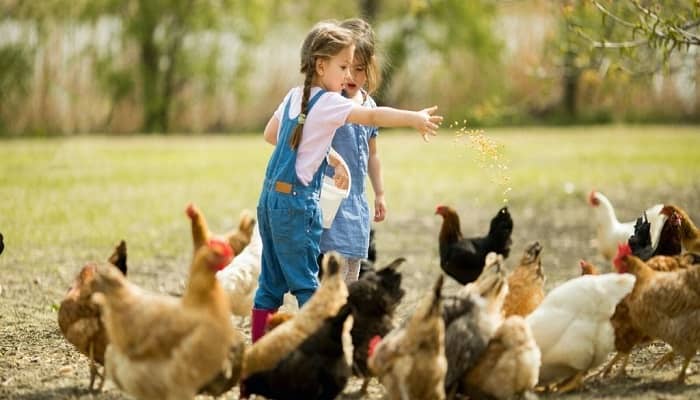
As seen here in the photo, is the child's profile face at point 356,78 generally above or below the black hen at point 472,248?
above

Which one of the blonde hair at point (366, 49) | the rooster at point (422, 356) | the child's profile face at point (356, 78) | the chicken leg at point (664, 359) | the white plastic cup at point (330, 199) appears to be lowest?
the chicken leg at point (664, 359)

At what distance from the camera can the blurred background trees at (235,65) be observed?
24.6 meters

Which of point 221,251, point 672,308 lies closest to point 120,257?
point 221,251

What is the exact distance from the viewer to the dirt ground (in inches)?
237

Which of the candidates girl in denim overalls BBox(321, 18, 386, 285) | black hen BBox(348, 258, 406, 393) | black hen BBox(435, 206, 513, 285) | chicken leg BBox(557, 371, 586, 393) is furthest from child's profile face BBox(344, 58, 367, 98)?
chicken leg BBox(557, 371, 586, 393)

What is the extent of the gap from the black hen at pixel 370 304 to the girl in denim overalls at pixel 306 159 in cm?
44

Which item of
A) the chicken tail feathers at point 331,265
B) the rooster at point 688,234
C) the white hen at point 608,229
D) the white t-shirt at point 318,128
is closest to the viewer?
the chicken tail feathers at point 331,265

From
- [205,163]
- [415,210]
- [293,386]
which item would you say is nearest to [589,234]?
[415,210]

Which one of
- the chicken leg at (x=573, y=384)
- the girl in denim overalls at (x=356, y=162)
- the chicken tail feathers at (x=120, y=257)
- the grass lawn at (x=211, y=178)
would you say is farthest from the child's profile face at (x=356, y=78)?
the grass lawn at (x=211, y=178)

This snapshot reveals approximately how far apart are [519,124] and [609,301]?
23.7 meters

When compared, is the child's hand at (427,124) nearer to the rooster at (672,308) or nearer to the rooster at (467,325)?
the rooster at (467,325)

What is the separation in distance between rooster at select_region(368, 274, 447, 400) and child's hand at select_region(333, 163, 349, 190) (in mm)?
1507

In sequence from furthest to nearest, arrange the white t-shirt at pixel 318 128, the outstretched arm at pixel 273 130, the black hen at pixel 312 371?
1. the outstretched arm at pixel 273 130
2. the white t-shirt at pixel 318 128
3. the black hen at pixel 312 371

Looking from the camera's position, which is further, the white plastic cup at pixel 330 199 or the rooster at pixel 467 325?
the white plastic cup at pixel 330 199
